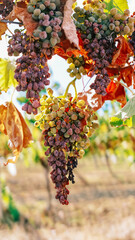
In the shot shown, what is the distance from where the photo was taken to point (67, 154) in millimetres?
1031

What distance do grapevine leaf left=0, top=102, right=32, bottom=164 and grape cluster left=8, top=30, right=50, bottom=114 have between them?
264mm

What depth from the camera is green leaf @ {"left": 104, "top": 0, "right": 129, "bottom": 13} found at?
41.1 inches

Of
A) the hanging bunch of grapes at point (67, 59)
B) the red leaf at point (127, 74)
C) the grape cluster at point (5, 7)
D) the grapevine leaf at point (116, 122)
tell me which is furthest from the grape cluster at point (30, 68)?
the grapevine leaf at point (116, 122)

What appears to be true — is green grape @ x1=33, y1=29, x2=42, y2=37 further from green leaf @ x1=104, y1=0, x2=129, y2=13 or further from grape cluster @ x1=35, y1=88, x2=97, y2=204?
green leaf @ x1=104, y1=0, x2=129, y2=13

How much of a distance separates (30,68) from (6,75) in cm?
50

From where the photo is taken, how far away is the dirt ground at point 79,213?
7949 millimetres

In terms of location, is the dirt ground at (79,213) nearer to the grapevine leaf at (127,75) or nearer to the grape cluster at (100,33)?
the grapevine leaf at (127,75)

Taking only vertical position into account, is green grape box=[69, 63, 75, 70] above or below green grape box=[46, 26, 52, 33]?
above

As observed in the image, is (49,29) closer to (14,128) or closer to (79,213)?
(14,128)

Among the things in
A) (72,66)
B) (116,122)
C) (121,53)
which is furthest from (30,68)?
(116,122)

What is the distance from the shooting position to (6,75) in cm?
123

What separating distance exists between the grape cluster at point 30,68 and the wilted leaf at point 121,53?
27 centimetres

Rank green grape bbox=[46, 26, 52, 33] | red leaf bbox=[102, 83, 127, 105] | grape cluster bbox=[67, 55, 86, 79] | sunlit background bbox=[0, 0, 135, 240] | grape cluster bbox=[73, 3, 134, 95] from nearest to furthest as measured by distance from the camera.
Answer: green grape bbox=[46, 26, 52, 33], grape cluster bbox=[73, 3, 134, 95], grape cluster bbox=[67, 55, 86, 79], red leaf bbox=[102, 83, 127, 105], sunlit background bbox=[0, 0, 135, 240]

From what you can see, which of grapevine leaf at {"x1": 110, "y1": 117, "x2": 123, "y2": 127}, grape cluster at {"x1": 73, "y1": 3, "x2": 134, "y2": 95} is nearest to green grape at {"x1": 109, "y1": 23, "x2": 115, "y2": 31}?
grape cluster at {"x1": 73, "y1": 3, "x2": 134, "y2": 95}
